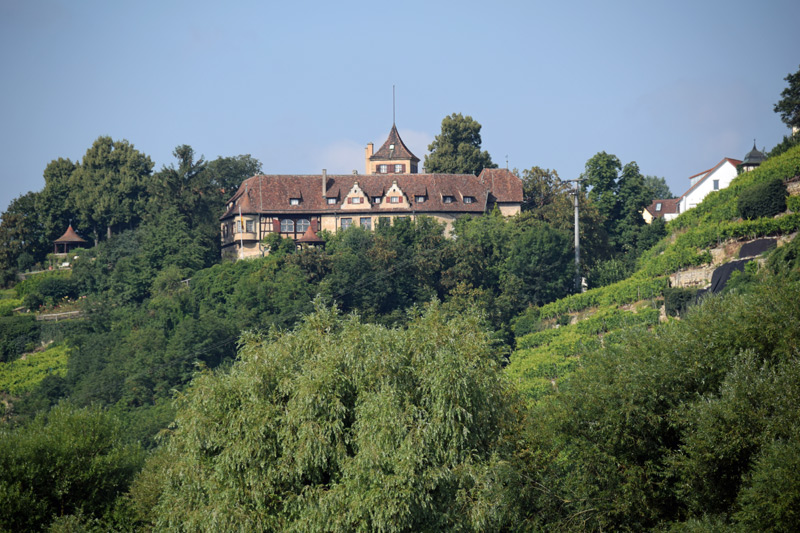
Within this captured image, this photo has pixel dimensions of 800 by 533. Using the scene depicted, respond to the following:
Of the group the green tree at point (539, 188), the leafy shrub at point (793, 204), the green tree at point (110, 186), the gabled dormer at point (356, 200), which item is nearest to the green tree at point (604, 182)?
the green tree at point (539, 188)

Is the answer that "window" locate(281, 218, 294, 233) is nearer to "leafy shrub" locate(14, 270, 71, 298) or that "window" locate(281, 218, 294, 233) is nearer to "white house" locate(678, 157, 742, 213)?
"leafy shrub" locate(14, 270, 71, 298)

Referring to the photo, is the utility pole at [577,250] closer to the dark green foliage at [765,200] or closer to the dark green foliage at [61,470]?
the dark green foliage at [765,200]

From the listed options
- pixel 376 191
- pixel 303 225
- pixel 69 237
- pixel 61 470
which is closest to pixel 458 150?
pixel 376 191

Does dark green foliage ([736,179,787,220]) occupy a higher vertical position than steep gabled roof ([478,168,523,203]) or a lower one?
lower

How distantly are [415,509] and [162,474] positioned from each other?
30.5 ft

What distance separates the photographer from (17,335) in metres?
77.0

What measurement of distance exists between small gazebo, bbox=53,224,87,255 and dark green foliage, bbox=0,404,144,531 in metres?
55.9

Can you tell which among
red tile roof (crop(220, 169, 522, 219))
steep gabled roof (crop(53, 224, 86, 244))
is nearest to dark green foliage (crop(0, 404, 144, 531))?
red tile roof (crop(220, 169, 522, 219))

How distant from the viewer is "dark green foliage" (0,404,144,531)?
30547mm

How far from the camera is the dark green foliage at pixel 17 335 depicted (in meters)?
75.9

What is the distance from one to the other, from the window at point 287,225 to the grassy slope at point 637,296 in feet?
70.1

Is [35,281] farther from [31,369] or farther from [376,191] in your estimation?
[376,191]

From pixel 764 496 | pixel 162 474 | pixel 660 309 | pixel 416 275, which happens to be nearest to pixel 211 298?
pixel 416 275

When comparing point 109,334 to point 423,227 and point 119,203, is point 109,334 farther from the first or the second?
point 423,227
